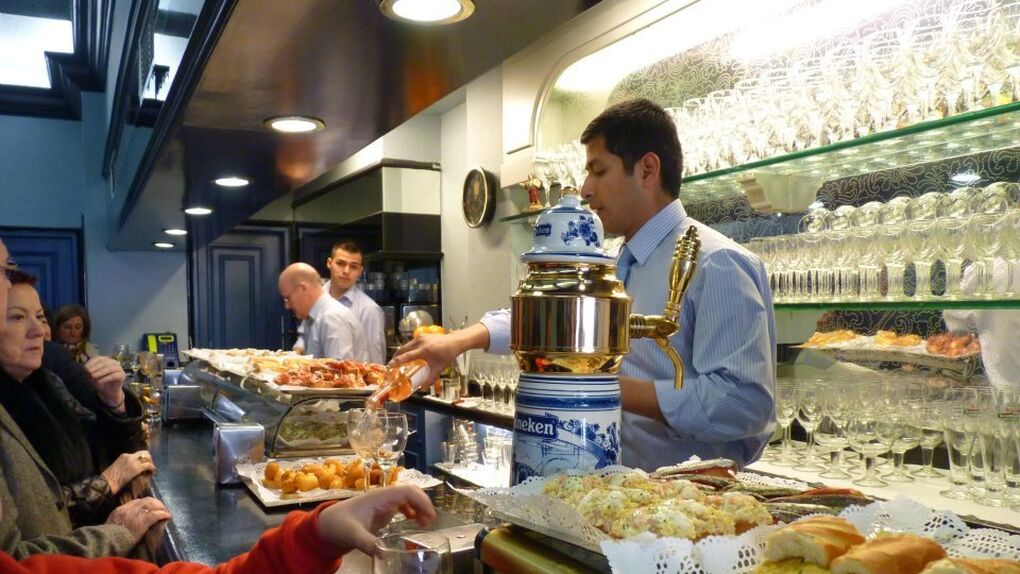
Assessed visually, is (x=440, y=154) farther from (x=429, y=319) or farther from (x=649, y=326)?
(x=649, y=326)

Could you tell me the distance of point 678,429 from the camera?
1.61 metres

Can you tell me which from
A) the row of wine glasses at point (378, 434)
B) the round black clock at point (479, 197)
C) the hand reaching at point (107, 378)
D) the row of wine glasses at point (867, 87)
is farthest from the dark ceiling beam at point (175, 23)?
the round black clock at point (479, 197)

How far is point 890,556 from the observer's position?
0.55m

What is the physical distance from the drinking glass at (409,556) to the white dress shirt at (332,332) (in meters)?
4.39

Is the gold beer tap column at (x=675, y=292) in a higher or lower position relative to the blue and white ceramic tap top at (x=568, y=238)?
lower

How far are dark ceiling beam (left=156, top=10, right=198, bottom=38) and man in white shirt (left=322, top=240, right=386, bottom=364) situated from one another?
3734 millimetres

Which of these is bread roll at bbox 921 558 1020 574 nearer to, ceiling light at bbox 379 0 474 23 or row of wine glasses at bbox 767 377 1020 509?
ceiling light at bbox 379 0 474 23

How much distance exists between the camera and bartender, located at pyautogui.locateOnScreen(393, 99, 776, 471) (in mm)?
1594

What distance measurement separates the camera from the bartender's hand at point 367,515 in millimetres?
1369

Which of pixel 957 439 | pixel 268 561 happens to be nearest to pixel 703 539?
pixel 268 561

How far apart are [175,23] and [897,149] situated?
2.14 m

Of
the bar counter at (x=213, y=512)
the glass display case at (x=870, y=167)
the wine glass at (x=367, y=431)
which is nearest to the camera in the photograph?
the bar counter at (x=213, y=512)

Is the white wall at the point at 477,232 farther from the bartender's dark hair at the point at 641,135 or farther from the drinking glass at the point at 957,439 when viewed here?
the drinking glass at the point at 957,439

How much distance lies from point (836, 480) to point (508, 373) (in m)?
2.06
